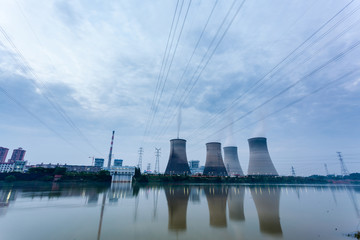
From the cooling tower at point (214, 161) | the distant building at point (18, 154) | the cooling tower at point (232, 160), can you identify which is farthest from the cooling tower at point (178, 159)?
the distant building at point (18, 154)

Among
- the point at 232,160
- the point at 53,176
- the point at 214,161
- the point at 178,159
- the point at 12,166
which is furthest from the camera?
the point at 12,166

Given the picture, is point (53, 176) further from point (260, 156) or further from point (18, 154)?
point (18, 154)

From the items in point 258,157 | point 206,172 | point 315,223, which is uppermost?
point 258,157

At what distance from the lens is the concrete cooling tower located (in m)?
40.0

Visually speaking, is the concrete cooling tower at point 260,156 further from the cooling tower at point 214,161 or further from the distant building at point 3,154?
the distant building at point 3,154

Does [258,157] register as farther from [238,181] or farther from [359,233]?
[359,233]

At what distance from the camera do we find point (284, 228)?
26.8 ft

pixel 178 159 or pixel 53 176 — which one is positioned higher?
pixel 178 159

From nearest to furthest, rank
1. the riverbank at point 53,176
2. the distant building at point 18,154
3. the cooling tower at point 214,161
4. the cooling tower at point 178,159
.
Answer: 1. the riverbank at point 53,176
2. the cooling tower at point 178,159
3. the cooling tower at point 214,161
4. the distant building at point 18,154

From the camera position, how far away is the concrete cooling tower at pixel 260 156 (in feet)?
131

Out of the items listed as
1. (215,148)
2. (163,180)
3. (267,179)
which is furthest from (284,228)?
(267,179)

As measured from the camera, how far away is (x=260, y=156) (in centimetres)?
3991

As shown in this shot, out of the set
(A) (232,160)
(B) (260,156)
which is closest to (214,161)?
(B) (260,156)

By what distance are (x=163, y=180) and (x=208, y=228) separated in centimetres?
2869
